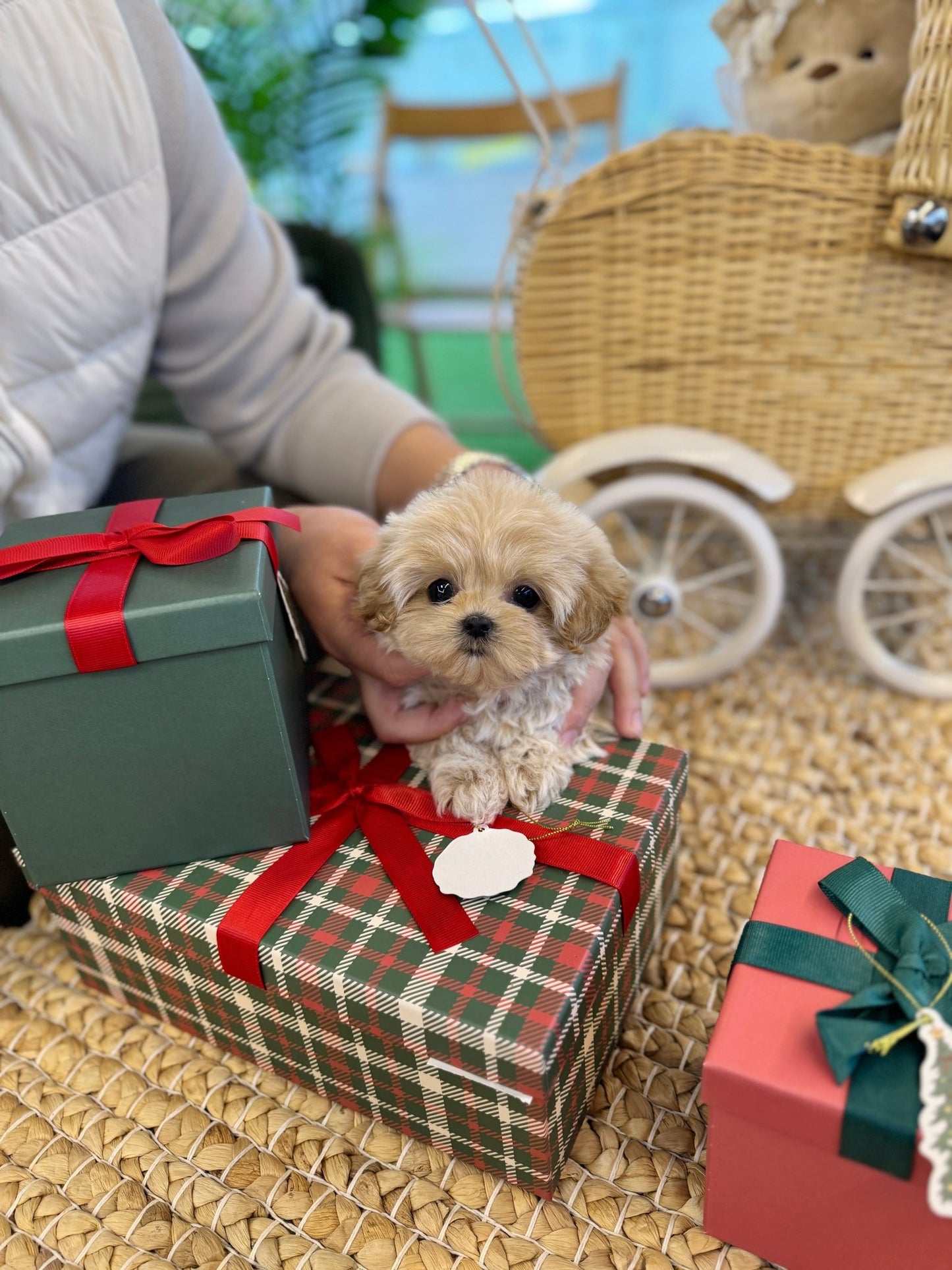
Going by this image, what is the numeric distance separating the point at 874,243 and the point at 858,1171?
97 cm

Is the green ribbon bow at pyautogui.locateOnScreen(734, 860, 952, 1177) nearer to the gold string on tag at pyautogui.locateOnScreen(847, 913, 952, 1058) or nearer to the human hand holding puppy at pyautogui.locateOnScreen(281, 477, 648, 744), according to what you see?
the gold string on tag at pyautogui.locateOnScreen(847, 913, 952, 1058)

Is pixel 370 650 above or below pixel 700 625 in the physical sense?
above

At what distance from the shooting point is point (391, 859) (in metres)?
0.80

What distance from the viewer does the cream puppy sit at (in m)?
0.74

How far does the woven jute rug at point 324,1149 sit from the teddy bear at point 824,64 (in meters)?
0.88

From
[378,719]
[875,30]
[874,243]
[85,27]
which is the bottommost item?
[378,719]

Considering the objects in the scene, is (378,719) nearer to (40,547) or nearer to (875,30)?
(40,547)

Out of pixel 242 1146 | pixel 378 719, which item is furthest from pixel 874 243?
pixel 242 1146

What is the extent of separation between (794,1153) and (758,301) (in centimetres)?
95

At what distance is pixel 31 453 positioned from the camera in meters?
0.92

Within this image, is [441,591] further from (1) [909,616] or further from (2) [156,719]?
(1) [909,616]

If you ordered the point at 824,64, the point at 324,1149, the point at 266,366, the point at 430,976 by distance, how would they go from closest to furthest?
1. the point at 430,976
2. the point at 324,1149
3. the point at 824,64
4. the point at 266,366

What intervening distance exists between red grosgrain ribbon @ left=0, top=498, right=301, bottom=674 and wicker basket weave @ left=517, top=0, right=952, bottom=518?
0.61 meters

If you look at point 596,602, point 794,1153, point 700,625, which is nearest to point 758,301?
point 700,625
